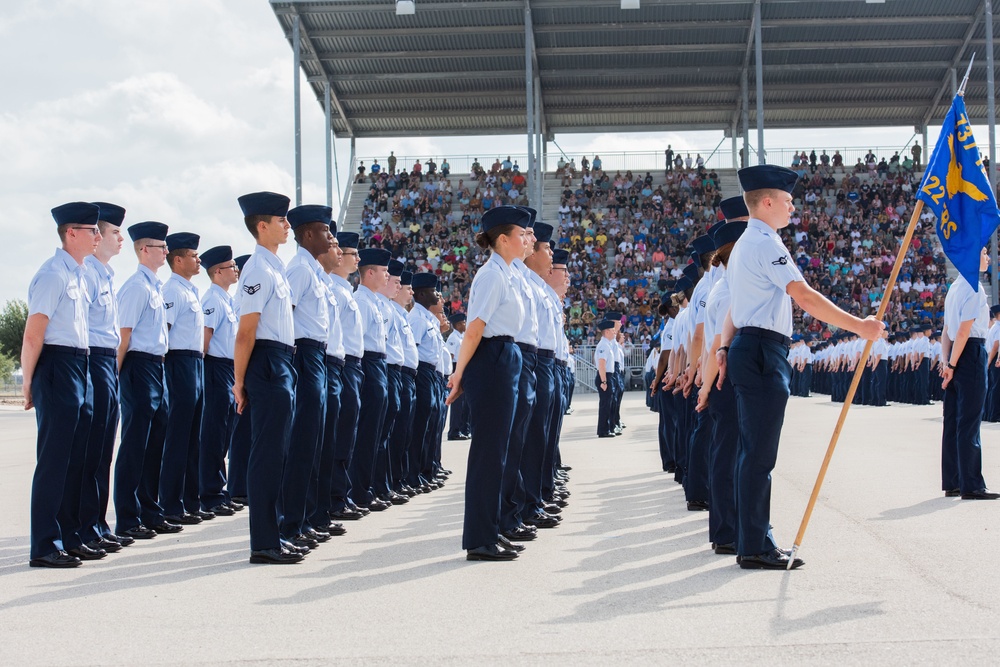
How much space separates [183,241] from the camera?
825 centimetres

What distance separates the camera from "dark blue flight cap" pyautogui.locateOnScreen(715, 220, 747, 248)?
6438 mm

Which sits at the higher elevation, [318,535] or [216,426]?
[216,426]

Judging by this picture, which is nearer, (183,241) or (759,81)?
(183,241)

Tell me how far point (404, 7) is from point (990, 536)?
86.7ft

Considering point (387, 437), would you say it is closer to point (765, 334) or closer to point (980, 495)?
point (765, 334)

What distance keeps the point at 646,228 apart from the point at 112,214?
3151 centimetres

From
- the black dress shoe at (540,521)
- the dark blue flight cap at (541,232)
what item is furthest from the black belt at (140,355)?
the dark blue flight cap at (541,232)

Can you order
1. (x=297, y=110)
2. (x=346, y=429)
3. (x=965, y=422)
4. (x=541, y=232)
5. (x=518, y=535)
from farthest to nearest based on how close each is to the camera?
(x=297, y=110), (x=541, y=232), (x=965, y=422), (x=346, y=429), (x=518, y=535)

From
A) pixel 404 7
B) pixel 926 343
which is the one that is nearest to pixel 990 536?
pixel 926 343

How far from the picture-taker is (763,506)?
539cm

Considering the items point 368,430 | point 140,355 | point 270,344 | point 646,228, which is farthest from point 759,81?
point 270,344

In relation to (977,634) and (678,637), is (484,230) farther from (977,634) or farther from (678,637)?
(977,634)

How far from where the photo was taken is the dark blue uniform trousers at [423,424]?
32.3 ft

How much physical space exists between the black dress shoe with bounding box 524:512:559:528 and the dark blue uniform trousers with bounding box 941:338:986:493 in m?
3.04
